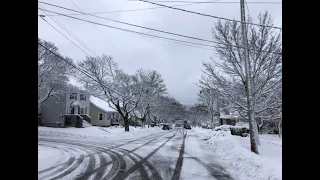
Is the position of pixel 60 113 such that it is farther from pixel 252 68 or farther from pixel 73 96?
pixel 252 68

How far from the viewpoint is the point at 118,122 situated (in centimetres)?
7006

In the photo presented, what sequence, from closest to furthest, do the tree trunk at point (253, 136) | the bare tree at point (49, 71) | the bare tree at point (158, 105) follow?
the tree trunk at point (253, 136) < the bare tree at point (49, 71) < the bare tree at point (158, 105)

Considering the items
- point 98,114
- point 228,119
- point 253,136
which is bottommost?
point 228,119

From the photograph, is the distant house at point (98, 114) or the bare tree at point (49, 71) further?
the distant house at point (98, 114)

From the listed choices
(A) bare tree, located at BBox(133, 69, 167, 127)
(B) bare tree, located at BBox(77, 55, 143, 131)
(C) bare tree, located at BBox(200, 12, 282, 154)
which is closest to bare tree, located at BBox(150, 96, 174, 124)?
(A) bare tree, located at BBox(133, 69, 167, 127)

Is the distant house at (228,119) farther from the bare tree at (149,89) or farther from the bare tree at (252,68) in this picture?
the bare tree at (252,68)

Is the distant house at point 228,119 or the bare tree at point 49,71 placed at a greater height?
the bare tree at point 49,71

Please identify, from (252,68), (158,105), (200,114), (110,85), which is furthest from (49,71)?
(200,114)

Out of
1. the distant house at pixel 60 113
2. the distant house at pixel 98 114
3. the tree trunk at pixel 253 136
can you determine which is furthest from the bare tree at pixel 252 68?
the distant house at pixel 98 114

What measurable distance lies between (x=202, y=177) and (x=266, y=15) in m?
11.3

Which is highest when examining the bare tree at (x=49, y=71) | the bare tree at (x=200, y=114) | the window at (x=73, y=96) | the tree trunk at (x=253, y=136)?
the bare tree at (x=49, y=71)

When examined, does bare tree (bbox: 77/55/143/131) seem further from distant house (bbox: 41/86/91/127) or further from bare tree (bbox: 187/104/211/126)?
bare tree (bbox: 187/104/211/126)
